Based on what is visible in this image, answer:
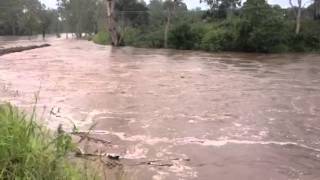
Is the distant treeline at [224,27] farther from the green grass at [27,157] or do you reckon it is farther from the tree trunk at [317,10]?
the green grass at [27,157]

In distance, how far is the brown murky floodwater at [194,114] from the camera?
615cm

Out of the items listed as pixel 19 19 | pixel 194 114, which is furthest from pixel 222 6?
pixel 19 19

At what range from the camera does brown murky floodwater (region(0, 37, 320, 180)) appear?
6152 millimetres

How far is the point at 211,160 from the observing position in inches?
248

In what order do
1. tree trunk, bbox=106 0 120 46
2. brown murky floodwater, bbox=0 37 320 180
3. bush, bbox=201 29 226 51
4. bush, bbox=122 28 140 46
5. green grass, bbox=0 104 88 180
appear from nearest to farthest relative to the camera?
1. green grass, bbox=0 104 88 180
2. brown murky floodwater, bbox=0 37 320 180
3. bush, bbox=201 29 226 51
4. tree trunk, bbox=106 0 120 46
5. bush, bbox=122 28 140 46

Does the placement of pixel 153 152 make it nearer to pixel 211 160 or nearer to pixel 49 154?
pixel 211 160

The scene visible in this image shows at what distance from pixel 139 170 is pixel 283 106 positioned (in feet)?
17.6

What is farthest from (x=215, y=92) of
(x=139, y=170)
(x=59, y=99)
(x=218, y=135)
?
(x=139, y=170)

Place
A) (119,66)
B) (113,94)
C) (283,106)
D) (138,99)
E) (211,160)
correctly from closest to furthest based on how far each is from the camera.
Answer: (211,160), (283,106), (138,99), (113,94), (119,66)

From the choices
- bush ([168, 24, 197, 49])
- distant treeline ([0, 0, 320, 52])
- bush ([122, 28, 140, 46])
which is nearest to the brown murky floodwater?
distant treeline ([0, 0, 320, 52])

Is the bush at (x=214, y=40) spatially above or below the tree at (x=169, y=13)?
below

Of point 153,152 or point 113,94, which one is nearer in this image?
point 153,152

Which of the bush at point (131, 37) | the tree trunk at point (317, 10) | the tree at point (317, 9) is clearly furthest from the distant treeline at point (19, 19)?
the tree trunk at point (317, 10)

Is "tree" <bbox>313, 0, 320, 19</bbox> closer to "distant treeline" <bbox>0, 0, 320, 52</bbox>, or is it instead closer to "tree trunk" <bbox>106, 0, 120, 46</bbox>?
"distant treeline" <bbox>0, 0, 320, 52</bbox>
